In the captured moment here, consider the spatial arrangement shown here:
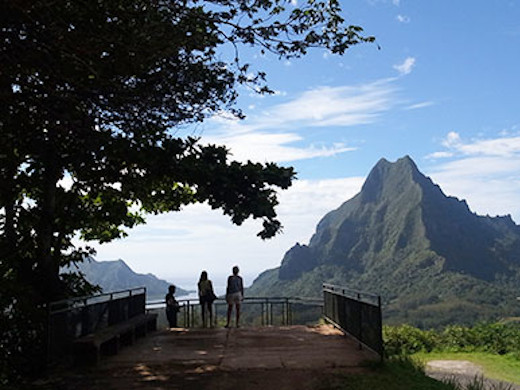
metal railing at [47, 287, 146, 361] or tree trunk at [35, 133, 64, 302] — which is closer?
metal railing at [47, 287, 146, 361]

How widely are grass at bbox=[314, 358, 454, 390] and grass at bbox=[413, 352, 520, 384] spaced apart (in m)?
8.54

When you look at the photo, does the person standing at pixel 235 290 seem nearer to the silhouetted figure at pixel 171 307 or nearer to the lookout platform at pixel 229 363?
the silhouetted figure at pixel 171 307

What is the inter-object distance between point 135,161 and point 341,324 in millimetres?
6980

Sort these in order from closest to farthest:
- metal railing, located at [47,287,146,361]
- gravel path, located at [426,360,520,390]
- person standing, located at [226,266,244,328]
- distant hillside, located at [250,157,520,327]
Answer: metal railing, located at [47,287,146,361], gravel path, located at [426,360,520,390], person standing, located at [226,266,244,328], distant hillside, located at [250,157,520,327]

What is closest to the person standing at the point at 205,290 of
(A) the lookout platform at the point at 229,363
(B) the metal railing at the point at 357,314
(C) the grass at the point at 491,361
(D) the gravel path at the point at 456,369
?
(A) the lookout platform at the point at 229,363

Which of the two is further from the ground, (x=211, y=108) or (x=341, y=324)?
(x=211, y=108)

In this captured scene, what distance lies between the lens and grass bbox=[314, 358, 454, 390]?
7.97 metres

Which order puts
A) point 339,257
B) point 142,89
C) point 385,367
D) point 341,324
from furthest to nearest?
point 339,257
point 341,324
point 142,89
point 385,367

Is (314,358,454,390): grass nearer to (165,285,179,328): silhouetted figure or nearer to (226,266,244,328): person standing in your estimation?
(226,266,244,328): person standing

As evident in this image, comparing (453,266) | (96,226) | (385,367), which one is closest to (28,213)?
(96,226)

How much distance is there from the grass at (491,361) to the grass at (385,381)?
336 inches

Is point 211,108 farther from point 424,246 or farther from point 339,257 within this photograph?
point 339,257

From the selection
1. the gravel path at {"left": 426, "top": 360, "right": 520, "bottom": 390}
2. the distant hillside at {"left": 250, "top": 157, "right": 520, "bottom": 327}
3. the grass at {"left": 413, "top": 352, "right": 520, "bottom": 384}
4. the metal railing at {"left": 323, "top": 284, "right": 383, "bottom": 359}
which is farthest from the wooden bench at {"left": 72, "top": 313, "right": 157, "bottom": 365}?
the distant hillside at {"left": 250, "top": 157, "right": 520, "bottom": 327}

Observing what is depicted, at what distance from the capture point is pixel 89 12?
8.55 meters
